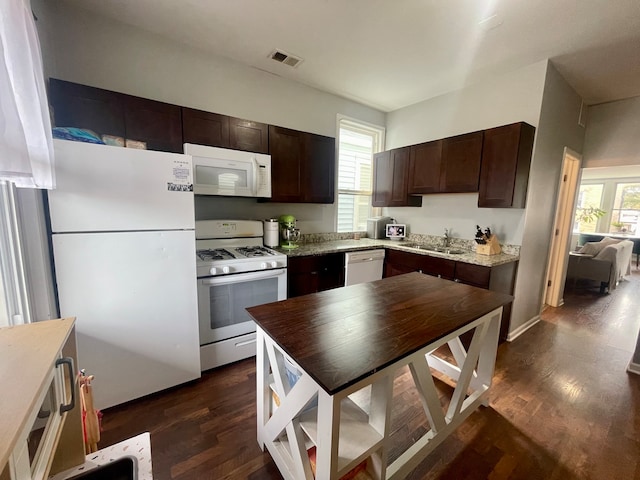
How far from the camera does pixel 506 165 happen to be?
2414 millimetres

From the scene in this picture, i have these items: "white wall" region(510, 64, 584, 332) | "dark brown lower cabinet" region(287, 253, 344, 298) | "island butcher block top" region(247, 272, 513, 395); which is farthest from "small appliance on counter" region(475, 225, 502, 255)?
"dark brown lower cabinet" region(287, 253, 344, 298)

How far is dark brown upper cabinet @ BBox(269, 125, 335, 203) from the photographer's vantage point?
2668mm

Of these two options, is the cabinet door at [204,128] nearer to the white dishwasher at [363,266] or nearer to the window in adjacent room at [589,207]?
the white dishwasher at [363,266]

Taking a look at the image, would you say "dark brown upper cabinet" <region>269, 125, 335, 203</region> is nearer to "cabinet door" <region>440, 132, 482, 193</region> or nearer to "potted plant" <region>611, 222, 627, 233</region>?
"cabinet door" <region>440, 132, 482, 193</region>

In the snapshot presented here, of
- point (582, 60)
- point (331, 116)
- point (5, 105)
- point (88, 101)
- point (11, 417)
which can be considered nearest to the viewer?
point (11, 417)

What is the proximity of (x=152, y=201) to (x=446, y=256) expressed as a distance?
262 cm

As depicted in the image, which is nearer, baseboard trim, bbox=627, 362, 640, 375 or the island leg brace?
the island leg brace

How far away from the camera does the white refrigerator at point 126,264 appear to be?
1.48 metres

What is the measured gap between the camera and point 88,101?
73.5 inches

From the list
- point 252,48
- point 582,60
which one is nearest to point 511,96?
point 582,60

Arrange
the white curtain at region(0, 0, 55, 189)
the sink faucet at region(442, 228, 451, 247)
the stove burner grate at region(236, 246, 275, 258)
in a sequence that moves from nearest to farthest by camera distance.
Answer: the white curtain at region(0, 0, 55, 189) → the stove burner grate at region(236, 246, 275, 258) → the sink faucet at region(442, 228, 451, 247)

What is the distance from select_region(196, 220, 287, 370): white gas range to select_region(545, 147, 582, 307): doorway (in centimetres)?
360

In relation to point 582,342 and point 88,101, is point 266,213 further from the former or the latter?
point 582,342

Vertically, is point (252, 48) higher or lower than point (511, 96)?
higher
